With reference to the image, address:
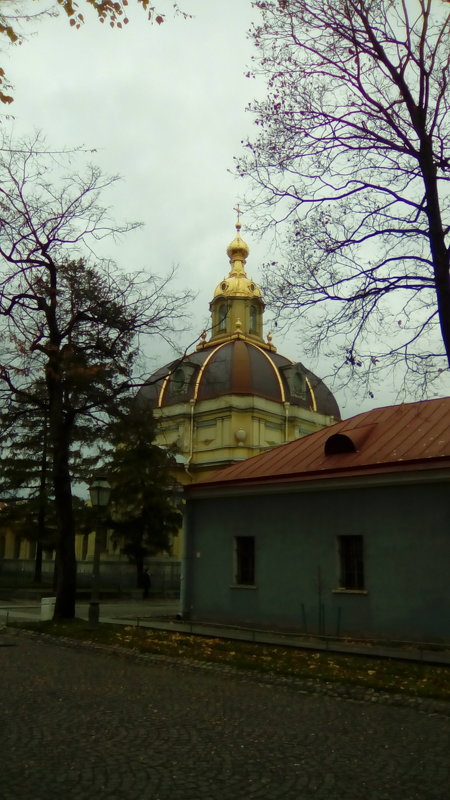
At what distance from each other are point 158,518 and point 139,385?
1902 centimetres

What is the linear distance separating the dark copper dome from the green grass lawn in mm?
31911

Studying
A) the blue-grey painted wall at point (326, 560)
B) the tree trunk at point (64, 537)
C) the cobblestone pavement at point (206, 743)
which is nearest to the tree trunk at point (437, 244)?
the blue-grey painted wall at point (326, 560)

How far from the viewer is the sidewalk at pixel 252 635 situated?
1341 cm

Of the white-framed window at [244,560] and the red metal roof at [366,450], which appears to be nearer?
the red metal roof at [366,450]

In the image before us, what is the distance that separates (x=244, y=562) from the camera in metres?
19.2

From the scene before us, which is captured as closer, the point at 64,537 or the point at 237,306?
the point at 64,537

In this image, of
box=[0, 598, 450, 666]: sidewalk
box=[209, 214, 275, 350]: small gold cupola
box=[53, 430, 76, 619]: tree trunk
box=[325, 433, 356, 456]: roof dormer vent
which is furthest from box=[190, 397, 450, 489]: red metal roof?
box=[209, 214, 275, 350]: small gold cupola

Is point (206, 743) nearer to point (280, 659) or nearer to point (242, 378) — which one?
point (280, 659)

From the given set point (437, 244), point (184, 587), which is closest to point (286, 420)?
point (184, 587)

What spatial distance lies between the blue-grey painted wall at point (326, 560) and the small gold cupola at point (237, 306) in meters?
37.4

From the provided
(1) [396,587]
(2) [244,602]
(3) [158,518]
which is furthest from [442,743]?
(3) [158,518]

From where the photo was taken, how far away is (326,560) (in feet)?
55.4

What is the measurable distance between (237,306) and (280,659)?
159 ft

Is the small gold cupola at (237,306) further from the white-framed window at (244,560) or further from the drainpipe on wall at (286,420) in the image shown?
the white-framed window at (244,560)
